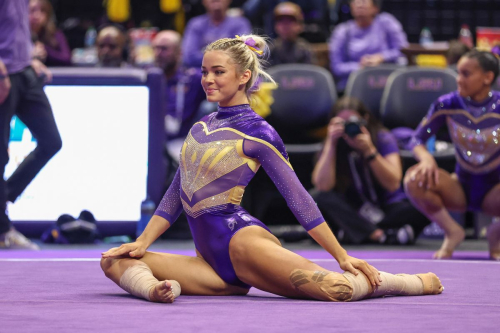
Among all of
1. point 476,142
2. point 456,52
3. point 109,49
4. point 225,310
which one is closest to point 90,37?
point 109,49

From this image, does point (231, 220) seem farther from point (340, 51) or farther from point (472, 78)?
point (340, 51)

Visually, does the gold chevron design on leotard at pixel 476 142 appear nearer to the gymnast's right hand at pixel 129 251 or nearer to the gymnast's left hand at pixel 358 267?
the gymnast's left hand at pixel 358 267

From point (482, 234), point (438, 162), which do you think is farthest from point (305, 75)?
point (482, 234)

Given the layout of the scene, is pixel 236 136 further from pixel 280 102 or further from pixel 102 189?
pixel 280 102

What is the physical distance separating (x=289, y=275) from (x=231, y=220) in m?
0.30

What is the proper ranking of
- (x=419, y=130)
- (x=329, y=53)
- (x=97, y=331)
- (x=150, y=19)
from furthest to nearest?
1. (x=150, y=19)
2. (x=329, y=53)
3. (x=419, y=130)
4. (x=97, y=331)

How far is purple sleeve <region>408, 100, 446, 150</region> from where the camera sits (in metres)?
4.66

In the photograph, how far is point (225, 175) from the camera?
2916mm

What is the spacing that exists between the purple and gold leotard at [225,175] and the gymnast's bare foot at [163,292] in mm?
294

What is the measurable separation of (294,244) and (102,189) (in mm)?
1374

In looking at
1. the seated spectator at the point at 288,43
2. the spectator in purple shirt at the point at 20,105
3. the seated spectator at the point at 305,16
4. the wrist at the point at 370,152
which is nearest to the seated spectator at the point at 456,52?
the seated spectator at the point at 288,43

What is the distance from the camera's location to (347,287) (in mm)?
2695

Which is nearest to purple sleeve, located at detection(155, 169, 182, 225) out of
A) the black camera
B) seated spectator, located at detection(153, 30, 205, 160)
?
the black camera

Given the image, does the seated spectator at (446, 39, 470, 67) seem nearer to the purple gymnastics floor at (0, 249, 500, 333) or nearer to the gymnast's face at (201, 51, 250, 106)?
the purple gymnastics floor at (0, 249, 500, 333)
